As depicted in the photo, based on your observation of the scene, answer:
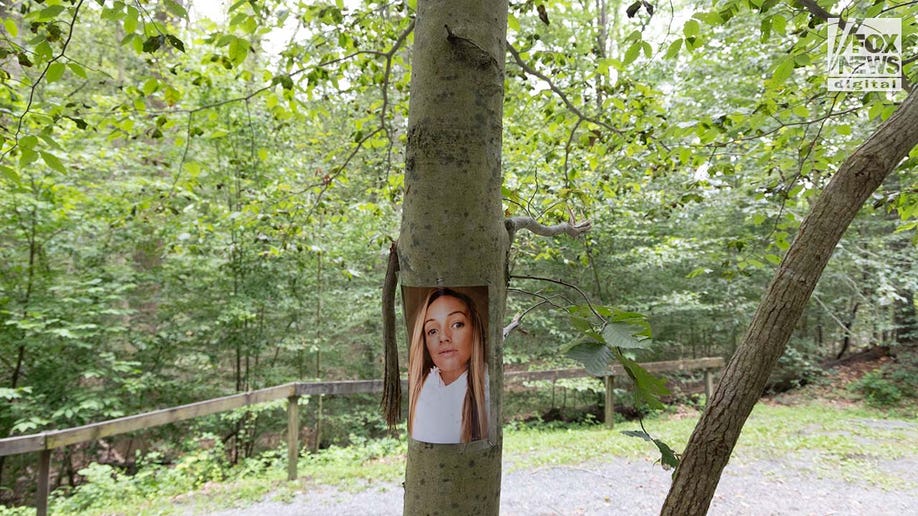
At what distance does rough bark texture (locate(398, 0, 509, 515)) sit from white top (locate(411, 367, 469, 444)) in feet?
0.06

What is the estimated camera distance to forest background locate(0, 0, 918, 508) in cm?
277

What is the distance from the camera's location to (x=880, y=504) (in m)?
3.72

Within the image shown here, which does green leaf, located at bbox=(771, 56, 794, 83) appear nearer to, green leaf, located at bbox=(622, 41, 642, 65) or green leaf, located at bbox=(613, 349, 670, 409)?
green leaf, located at bbox=(622, 41, 642, 65)

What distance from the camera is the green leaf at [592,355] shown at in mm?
801

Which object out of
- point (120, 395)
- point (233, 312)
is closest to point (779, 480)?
point (233, 312)

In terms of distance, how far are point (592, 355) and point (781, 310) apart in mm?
637

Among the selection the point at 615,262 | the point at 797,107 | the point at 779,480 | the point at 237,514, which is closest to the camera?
the point at 797,107

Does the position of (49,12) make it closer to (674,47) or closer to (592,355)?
(592,355)

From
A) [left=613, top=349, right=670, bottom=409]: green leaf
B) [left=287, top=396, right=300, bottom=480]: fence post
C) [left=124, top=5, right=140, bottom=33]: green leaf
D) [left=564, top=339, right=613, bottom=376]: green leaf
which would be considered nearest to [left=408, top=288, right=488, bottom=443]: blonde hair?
[left=564, top=339, right=613, bottom=376]: green leaf

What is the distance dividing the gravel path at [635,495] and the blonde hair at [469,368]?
10.6 ft

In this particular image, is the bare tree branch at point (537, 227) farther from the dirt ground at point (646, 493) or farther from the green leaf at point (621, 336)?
the dirt ground at point (646, 493)

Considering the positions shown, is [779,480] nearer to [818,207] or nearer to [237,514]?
[818,207]

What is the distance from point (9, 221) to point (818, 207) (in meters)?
6.78

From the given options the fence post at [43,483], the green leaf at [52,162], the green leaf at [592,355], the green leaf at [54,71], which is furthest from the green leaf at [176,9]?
the fence post at [43,483]
